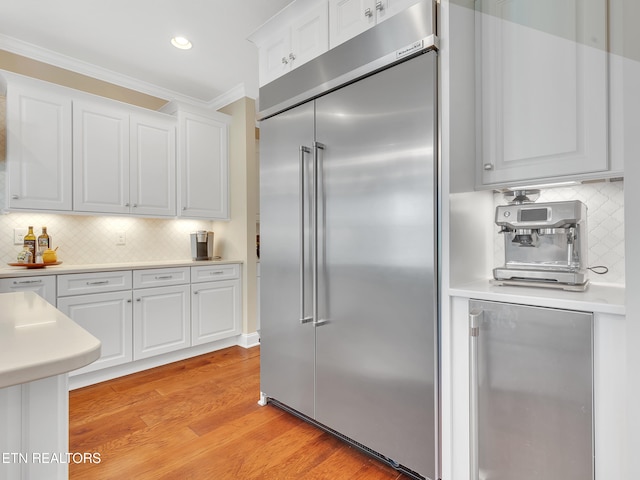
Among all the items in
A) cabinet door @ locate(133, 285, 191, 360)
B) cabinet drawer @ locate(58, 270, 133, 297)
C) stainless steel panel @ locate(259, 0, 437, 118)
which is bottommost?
cabinet door @ locate(133, 285, 191, 360)

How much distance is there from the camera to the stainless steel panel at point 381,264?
143 cm

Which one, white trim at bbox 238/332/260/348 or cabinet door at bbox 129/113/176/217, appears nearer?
cabinet door at bbox 129/113/176/217

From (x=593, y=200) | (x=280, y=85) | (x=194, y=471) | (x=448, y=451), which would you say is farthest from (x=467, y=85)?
(x=194, y=471)

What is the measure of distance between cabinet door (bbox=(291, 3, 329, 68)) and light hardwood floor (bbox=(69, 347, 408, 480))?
85.8 inches

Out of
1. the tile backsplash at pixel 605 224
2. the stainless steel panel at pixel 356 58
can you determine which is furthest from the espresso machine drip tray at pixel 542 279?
the stainless steel panel at pixel 356 58

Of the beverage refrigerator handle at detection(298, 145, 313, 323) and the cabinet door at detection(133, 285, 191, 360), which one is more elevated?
the beverage refrigerator handle at detection(298, 145, 313, 323)

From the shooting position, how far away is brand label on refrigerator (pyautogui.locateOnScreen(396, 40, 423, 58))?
1415mm

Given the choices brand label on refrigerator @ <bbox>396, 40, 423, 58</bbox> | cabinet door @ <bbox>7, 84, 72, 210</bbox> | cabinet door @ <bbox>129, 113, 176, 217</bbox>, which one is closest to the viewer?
brand label on refrigerator @ <bbox>396, 40, 423, 58</bbox>

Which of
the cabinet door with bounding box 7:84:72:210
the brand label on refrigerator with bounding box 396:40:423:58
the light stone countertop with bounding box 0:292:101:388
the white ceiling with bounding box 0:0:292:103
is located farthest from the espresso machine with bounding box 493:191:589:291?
the cabinet door with bounding box 7:84:72:210

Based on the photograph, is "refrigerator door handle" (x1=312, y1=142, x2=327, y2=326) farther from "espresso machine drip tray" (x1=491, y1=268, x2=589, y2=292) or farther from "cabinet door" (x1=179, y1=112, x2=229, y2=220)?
"cabinet door" (x1=179, y1=112, x2=229, y2=220)

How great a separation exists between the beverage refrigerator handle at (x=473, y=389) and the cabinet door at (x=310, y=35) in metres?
1.58

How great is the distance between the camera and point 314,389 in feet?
6.30

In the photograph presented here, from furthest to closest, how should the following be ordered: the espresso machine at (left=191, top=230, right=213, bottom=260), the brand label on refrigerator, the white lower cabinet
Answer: the espresso machine at (left=191, top=230, right=213, bottom=260) < the white lower cabinet < the brand label on refrigerator

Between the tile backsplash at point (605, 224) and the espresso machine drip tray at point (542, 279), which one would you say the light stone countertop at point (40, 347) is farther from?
the tile backsplash at point (605, 224)
